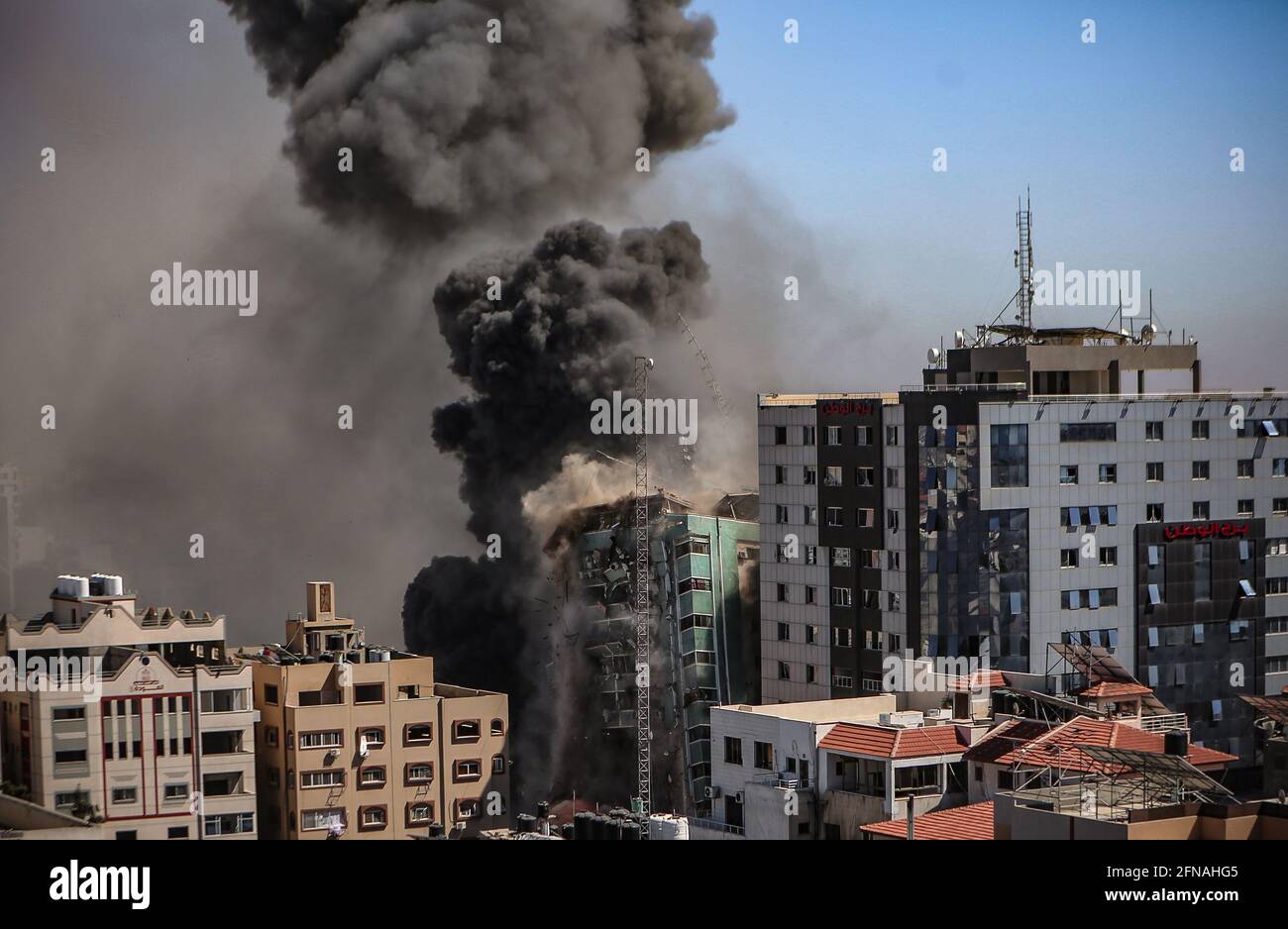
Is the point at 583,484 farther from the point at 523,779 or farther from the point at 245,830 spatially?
the point at 245,830

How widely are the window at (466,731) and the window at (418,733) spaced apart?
545mm

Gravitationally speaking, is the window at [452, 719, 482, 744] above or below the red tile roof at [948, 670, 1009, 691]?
below

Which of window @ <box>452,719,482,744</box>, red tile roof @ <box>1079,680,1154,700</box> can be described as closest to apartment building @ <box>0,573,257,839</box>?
window @ <box>452,719,482,744</box>

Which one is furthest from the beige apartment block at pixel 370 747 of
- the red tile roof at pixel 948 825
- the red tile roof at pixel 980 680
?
the red tile roof at pixel 948 825

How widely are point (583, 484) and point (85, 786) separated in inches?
836

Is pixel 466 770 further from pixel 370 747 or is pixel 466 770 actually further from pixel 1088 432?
pixel 1088 432

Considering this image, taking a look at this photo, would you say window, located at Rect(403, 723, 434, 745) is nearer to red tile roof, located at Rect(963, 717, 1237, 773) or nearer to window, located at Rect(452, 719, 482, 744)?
window, located at Rect(452, 719, 482, 744)

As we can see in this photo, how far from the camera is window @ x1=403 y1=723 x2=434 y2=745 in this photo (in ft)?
125

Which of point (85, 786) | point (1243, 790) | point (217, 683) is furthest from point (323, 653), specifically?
point (1243, 790)

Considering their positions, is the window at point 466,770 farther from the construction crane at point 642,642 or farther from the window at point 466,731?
the construction crane at point 642,642

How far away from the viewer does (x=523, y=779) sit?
45.7 metres

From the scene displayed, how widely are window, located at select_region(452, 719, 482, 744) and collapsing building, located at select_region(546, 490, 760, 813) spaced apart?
19.4ft

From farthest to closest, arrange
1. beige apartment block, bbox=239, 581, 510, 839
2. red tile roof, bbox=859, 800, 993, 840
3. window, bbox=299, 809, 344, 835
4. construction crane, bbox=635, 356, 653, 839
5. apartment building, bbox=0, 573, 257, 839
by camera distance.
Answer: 1. construction crane, bbox=635, 356, 653, 839
2. beige apartment block, bbox=239, 581, 510, 839
3. window, bbox=299, 809, 344, 835
4. apartment building, bbox=0, 573, 257, 839
5. red tile roof, bbox=859, 800, 993, 840

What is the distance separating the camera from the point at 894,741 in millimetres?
26516
